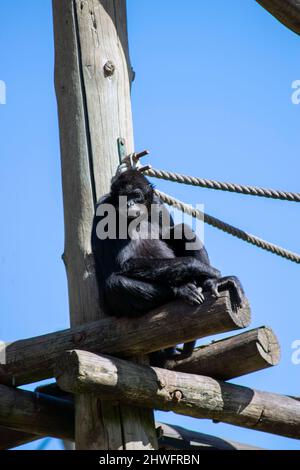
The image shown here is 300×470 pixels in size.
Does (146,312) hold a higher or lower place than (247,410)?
higher

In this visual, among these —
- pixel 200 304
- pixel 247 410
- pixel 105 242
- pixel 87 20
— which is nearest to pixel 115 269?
pixel 105 242

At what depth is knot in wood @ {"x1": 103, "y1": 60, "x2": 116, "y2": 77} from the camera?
25.9ft

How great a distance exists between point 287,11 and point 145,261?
236cm

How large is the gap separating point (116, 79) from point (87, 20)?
647mm

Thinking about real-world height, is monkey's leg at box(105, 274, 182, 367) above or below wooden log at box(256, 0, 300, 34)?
below

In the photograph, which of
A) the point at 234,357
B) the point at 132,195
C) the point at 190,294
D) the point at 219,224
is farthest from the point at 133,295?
the point at 219,224

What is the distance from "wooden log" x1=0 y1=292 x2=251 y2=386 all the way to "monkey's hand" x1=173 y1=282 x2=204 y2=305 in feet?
0.18

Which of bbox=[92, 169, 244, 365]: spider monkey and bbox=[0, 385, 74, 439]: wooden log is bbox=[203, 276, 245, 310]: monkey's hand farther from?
bbox=[0, 385, 74, 439]: wooden log

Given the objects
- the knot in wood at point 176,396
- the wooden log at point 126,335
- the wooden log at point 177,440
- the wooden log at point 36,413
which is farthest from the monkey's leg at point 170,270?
the wooden log at point 177,440

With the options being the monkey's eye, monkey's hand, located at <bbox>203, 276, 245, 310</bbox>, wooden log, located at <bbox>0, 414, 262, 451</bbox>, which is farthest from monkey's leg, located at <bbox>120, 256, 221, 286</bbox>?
wooden log, located at <bbox>0, 414, 262, 451</bbox>

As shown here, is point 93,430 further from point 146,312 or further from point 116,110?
point 116,110

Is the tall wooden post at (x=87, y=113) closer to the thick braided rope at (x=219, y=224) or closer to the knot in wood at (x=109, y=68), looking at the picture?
the knot in wood at (x=109, y=68)

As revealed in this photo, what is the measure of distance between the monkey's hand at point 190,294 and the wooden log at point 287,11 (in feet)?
6.93

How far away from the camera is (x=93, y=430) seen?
647 centimetres
